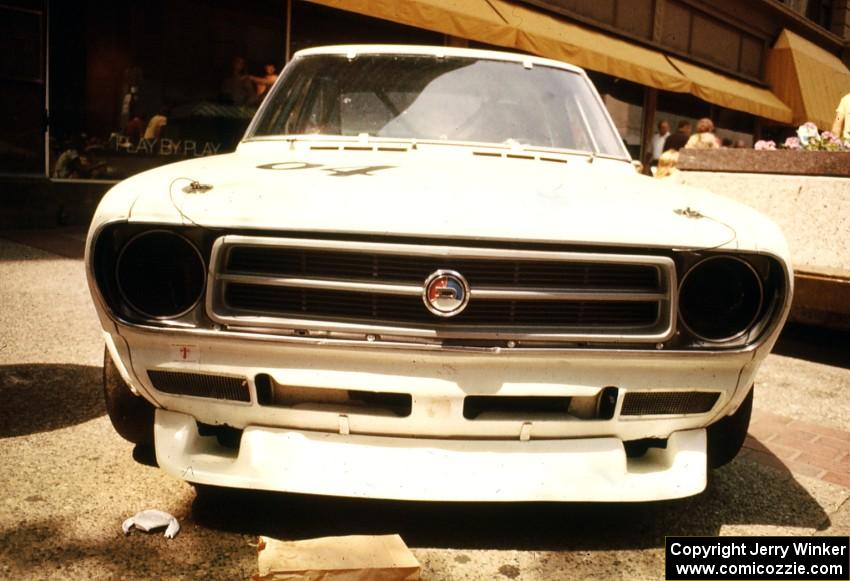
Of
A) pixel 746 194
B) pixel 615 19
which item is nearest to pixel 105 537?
pixel 746 194

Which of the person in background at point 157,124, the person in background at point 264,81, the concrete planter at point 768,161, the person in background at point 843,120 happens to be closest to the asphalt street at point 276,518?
the concrete planter at point 768,161

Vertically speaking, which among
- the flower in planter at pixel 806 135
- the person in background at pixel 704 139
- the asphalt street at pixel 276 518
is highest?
the person in background at pixel 704 139

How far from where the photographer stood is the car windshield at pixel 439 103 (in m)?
3.15

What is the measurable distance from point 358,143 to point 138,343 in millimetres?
1226

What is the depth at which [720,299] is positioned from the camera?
2.21 meters

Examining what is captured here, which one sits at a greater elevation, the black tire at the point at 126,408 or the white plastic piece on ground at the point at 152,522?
the black tire at the point at 126,408

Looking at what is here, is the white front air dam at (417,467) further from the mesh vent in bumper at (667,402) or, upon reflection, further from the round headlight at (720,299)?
the round headlight at (720,299)

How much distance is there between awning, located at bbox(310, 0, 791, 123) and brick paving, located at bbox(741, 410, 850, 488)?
6.41 metres

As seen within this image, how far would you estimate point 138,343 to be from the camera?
2.12 m

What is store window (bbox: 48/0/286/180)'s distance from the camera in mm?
9156

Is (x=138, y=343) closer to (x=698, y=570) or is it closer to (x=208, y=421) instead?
(x=208, y=421)

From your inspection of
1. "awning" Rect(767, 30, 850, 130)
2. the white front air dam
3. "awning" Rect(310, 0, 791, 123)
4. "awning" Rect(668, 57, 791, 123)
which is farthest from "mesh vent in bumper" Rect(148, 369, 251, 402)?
"awning" Rect(767, 30, 850, 130)

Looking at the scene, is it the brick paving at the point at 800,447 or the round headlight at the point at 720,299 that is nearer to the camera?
the round headlight at the point at 720,299

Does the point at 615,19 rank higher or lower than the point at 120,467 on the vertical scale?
higher
